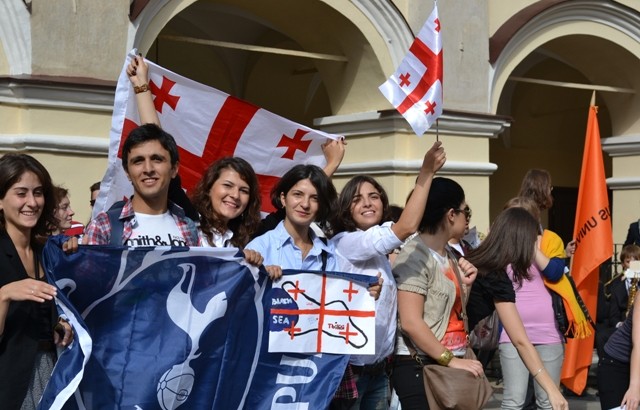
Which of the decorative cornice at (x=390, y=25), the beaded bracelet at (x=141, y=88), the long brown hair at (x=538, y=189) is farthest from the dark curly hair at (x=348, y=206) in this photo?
the decorative cornice at (x=390, y=25)

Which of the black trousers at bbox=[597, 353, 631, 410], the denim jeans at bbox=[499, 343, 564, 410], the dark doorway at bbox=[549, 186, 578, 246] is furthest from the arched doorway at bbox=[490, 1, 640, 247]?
the black trousers at bbox=[597, 353, 631, 410]

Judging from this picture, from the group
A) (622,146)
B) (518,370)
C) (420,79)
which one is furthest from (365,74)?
(420,79)

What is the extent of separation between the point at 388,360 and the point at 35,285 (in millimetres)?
1902

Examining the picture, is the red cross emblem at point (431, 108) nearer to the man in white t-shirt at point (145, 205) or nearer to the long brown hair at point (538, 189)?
the man in white t-shirt at point (145, 205)

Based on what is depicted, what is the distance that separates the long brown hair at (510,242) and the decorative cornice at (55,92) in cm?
419

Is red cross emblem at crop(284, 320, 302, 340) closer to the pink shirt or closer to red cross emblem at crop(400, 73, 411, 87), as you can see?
red cross emblem at crop(400, 73, 411, 87)

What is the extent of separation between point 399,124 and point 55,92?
3.65m

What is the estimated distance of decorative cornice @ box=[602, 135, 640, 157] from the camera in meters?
13.8

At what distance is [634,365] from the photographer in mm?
5293

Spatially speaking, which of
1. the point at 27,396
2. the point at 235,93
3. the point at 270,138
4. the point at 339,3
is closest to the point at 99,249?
the point at 27,396

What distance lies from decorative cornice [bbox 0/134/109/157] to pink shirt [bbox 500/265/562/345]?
12.8 ft

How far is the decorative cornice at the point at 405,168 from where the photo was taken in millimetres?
11125

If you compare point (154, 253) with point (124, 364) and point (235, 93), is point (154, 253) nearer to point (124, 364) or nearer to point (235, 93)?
point (124, 364)

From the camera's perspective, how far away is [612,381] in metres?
5.63
